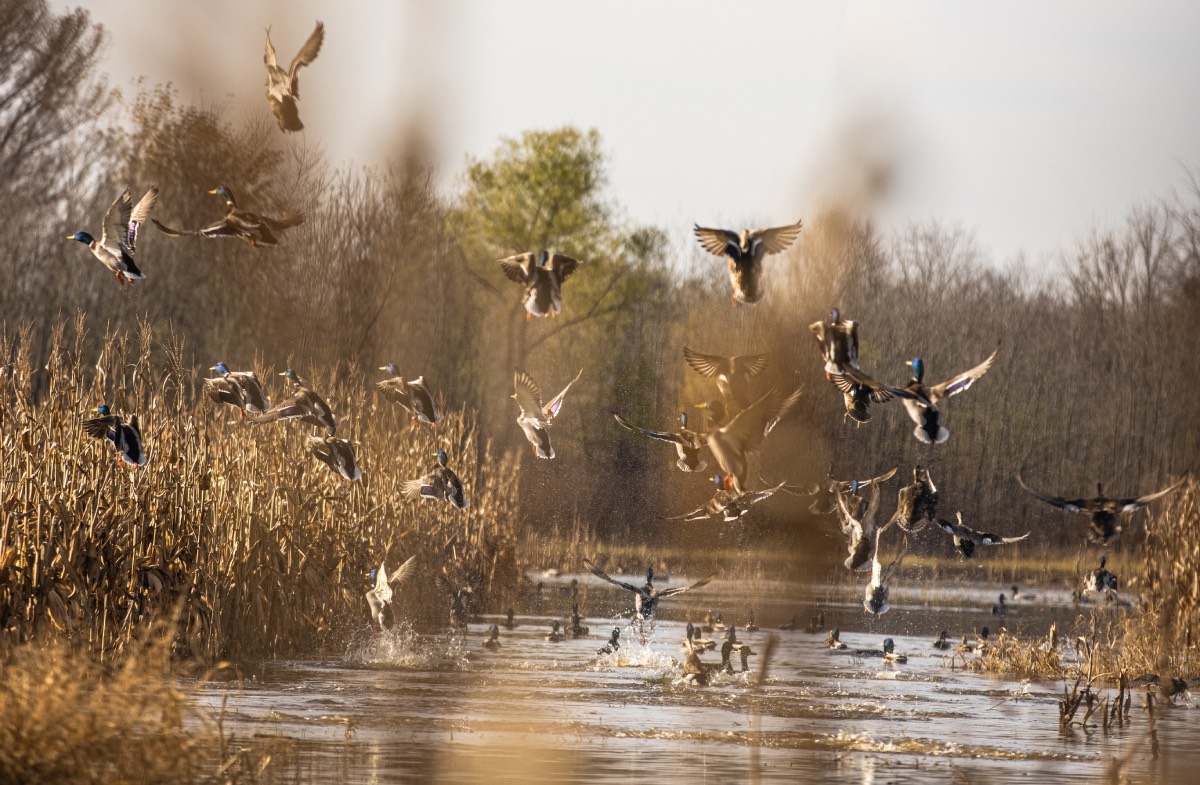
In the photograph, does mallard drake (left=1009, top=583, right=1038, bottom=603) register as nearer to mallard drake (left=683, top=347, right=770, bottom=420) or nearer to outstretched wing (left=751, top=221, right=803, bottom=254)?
mallard drake (left=683, top=347, right=770, bottom=420)

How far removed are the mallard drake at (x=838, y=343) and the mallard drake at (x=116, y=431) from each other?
5.39 m

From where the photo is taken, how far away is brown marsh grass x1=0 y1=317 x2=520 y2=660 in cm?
1334

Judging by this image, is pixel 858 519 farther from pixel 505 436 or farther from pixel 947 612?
pixel 505 436

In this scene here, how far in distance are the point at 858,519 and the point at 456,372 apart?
83.1ft

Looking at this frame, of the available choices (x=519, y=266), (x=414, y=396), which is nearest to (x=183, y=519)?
(x=414, y=396)

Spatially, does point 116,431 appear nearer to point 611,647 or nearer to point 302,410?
point 302,410

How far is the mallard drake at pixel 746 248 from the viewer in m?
12.8

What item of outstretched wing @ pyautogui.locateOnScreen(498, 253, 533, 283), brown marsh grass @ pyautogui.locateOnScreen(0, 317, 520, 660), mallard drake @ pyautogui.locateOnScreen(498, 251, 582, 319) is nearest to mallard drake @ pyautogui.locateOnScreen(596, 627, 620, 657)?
brown marsh grass @ pyautogui.locateOnScreen(0, 317, 520, 660)

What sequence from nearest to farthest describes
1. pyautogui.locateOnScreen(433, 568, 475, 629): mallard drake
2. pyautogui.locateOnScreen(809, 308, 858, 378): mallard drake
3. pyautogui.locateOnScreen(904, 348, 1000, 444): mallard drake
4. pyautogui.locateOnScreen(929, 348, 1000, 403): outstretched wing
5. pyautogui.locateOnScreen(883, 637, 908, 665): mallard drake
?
pyautogui.locateOnScreen(929, 348, 1000, 403): outstretched wing → pyautogui.locateOnScreen(904, 348, 1000, 444): mallard drake → pyautogui.locateOnScreen(809, 308, 858, 378): mallard drake → pyautogui.locateOnScreen(883, 637, 908, 665): mallard drake → pyautogui.locateOnScreen(433, 568, 475, 629): mallard drake

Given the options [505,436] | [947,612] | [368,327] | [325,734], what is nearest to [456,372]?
[505,436]

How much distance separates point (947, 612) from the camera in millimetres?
28891

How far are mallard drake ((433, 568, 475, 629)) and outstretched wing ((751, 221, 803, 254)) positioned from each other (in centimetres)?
1041

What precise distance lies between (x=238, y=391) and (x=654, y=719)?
4.63 m

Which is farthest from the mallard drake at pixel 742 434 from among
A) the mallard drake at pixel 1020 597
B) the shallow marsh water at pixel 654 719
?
the mallard drake at pixel 1020 597
